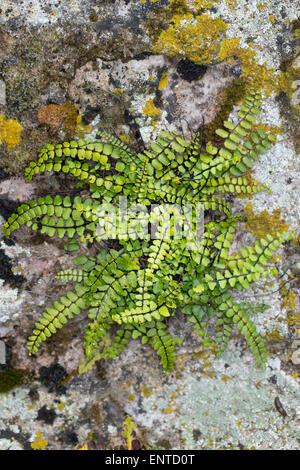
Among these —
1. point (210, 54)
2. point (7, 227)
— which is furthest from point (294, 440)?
point (210, 54)

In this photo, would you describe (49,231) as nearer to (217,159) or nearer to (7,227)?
(7,227)

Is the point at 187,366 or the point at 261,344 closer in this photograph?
the point at 261,344

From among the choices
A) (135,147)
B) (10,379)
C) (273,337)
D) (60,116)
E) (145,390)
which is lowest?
(145,390)

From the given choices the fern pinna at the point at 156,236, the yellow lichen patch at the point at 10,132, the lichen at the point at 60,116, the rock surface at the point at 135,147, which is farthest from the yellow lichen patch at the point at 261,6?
the yellow lichen patch at the point at 10,132

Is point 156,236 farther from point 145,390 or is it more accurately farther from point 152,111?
point 145,390

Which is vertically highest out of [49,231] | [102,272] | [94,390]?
[49,231]

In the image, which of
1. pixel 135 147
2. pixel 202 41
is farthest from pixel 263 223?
pixel 202 41

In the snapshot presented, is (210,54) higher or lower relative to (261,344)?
higher
